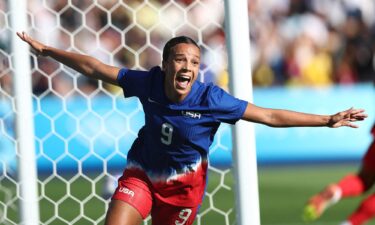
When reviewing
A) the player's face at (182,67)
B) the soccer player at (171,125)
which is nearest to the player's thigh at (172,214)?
the soccer player at (171,125)

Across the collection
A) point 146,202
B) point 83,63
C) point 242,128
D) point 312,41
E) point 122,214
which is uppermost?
point 312,41

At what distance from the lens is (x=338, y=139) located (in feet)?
47.2

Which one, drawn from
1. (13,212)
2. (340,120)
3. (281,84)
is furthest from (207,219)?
(281,84)

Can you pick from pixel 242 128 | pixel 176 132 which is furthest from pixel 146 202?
pixel 242 128

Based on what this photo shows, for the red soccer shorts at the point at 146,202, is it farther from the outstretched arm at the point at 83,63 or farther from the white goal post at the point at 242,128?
the outstretched arm at the point at 83,63

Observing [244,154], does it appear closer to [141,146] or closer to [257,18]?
[141,146]

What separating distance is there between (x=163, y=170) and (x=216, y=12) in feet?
5.39

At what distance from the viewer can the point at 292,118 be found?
5.37 metres

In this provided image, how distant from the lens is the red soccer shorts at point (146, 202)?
221 inches

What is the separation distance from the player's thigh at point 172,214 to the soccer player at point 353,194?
1.07 meters

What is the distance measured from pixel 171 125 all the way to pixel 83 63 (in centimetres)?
65

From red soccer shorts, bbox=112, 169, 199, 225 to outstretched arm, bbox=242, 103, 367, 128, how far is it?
685 mm

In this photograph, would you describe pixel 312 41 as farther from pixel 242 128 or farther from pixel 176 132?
pixel 176 132

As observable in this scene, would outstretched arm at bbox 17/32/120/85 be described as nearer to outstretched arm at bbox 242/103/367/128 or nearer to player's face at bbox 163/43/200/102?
player's face at bbox 163/43/200/102
